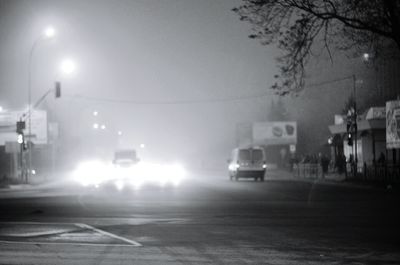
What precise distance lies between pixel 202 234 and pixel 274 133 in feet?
313

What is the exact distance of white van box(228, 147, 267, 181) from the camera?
50.3 metres

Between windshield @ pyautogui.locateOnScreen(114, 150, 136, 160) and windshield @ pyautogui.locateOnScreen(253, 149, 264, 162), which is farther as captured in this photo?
windshield @ pyautogui.locateOnScreen(114, 150, 136, 160)

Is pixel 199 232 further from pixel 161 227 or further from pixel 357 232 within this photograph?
pixel 357 232

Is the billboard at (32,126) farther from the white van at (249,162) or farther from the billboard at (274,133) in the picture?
the billboard at (274,133)

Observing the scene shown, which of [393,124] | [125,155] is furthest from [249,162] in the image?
[125,155]

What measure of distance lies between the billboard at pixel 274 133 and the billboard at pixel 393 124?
64608mm

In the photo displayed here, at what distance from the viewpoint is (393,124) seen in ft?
145

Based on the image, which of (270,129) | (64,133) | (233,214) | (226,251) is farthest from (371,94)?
(226,251)

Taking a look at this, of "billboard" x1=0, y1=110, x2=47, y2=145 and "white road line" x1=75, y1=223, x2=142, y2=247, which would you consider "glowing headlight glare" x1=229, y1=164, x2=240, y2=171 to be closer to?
"billboard" x1=0, y1=110, x2=47, y2=145

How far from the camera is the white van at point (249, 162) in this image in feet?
165

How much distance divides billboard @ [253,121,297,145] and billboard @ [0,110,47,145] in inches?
1652

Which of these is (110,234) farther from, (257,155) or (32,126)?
(32,126)

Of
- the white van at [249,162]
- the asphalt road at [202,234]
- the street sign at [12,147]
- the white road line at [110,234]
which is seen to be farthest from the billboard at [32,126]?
the white road line at [110,234]

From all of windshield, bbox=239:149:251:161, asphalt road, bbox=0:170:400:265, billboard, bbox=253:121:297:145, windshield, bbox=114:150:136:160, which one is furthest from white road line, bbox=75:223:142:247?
billboard, bbox=253:121:297:145
